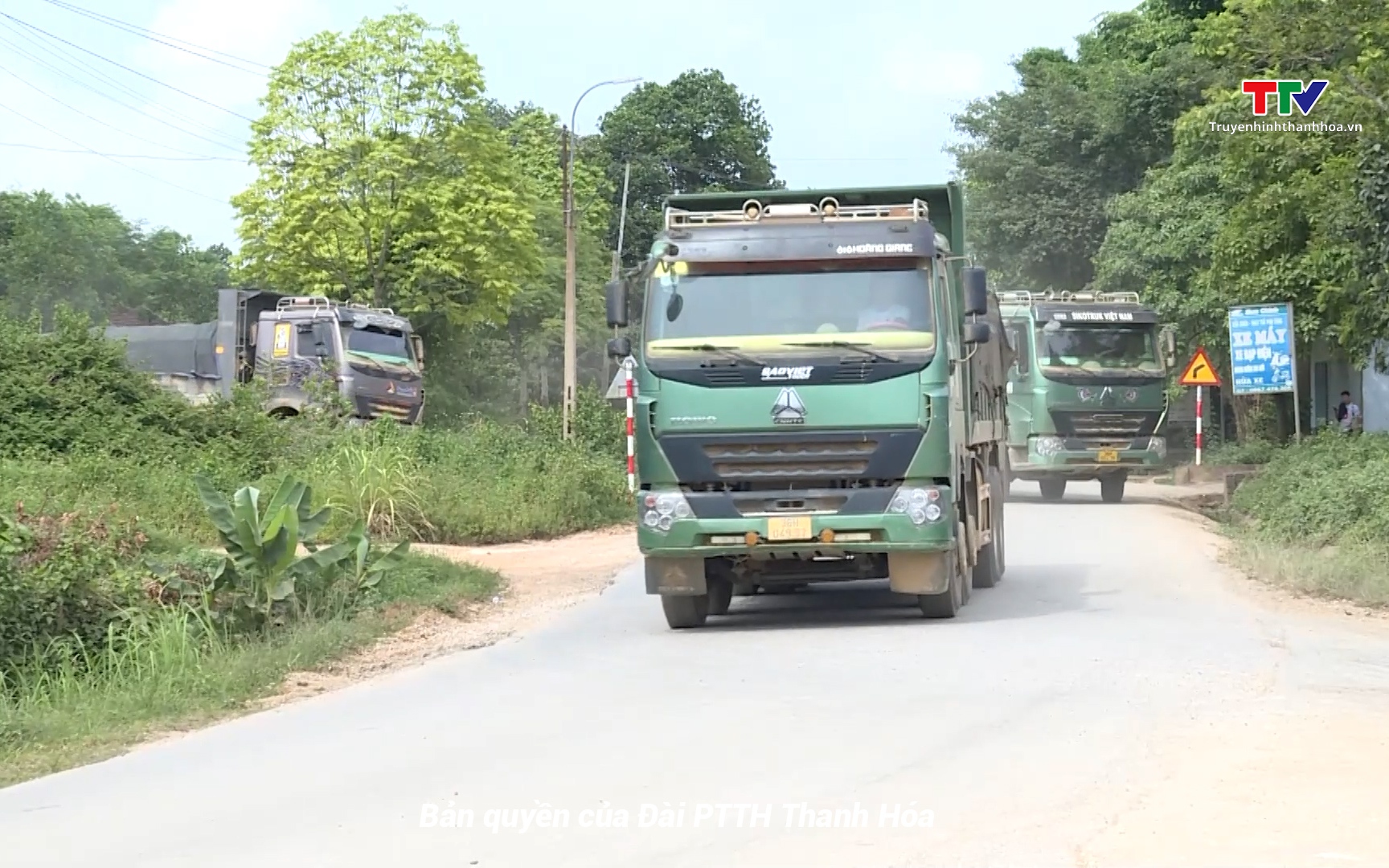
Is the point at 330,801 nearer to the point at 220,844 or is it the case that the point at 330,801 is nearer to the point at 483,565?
the point at 220,844

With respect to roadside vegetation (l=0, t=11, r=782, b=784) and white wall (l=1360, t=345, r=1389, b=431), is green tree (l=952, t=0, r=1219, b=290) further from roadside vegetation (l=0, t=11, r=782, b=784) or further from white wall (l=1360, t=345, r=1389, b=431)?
roadside vegetation (l=0, t=11, r=782, b=784)

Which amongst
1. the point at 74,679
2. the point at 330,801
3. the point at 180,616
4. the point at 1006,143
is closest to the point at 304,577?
the point at 180,616

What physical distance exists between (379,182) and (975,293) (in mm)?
27373

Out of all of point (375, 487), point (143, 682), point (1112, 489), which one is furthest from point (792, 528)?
point (1112, 489)

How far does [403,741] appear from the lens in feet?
28.3

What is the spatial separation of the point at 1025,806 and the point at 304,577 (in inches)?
312

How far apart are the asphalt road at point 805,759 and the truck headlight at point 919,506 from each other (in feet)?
2.82

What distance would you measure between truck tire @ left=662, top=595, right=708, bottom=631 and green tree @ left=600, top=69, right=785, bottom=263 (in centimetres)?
5046

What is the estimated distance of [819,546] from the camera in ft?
40.1

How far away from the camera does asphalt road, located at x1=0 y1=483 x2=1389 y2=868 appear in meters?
6.34

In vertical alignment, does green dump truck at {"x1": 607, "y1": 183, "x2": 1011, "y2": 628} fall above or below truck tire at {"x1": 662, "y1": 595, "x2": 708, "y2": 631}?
above

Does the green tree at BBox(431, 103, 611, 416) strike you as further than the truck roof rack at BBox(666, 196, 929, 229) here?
Yes

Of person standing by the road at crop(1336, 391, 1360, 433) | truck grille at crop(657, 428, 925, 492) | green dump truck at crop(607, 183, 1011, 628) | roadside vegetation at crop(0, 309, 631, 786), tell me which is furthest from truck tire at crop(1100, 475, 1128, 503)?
truck grille at crop(657, 428, 925, 492)

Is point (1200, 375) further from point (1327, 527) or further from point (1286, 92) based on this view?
point (1327, 527)
